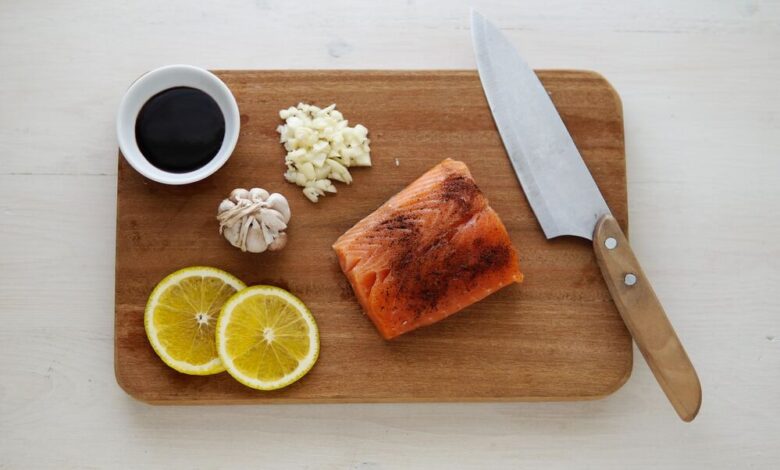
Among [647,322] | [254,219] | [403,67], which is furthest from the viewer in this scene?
[403,67]

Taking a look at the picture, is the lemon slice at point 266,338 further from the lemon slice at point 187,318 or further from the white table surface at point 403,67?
the white table surface at point 403,67

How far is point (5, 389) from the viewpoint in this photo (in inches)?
88.4

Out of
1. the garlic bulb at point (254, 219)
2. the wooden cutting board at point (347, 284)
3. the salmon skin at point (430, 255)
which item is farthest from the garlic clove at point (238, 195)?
the salmon skin at point (430, 255)

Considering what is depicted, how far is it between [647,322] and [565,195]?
0.46m

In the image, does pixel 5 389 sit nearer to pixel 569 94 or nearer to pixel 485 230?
pixel 485 230

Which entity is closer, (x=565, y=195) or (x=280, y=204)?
(x=280, y=204)

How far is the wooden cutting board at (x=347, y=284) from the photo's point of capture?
2.17 m

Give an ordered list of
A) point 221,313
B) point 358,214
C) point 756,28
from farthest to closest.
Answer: point 756,28, point 358,214, point 221,313

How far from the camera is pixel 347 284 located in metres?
2.19

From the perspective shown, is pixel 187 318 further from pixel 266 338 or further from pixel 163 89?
pixel 163 89

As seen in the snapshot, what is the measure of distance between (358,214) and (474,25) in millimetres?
707

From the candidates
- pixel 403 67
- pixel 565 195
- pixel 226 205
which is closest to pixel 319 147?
pixel 226 205

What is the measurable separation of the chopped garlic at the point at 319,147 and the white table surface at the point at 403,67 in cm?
26

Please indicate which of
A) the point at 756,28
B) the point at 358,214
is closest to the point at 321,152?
the point at 358,214
